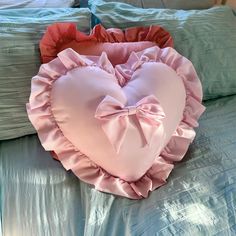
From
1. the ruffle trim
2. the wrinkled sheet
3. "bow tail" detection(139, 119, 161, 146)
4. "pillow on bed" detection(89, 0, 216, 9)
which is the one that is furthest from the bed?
"pillow on bed" detection(89, 0, 216, 9)

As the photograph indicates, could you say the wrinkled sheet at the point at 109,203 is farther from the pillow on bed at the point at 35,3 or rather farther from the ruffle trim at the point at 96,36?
the pillow on bed at the point at 35,3

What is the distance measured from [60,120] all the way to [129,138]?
180 mm

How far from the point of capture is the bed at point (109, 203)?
0.83m

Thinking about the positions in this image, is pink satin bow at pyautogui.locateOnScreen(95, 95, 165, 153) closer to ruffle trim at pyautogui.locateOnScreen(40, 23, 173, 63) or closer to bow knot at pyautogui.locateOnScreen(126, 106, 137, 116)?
bow knot at pyautogui.locateOnScreen(126, 106, 137, 116)

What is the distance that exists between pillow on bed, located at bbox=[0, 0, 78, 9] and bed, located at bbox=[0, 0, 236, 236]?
1.81ft

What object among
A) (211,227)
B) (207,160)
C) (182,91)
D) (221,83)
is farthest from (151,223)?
(221,83)

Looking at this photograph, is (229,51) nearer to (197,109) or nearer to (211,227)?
(197,109)

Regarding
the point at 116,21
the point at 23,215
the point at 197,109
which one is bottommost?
the point at 23,215

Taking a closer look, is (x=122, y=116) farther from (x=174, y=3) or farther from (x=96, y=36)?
(x=174, y=3)

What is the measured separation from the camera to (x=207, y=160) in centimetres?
101

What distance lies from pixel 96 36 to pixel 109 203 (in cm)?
51

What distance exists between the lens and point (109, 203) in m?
0.89

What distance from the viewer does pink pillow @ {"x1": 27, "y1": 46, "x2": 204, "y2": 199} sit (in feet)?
2.82

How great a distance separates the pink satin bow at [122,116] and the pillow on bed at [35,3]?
0.62 metres
